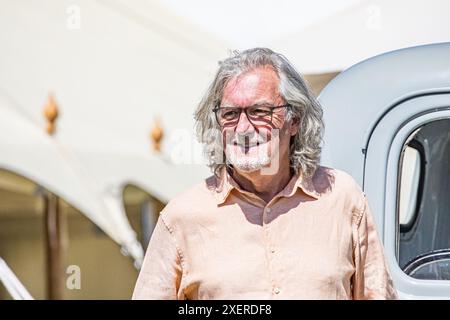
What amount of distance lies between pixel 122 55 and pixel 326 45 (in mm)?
760

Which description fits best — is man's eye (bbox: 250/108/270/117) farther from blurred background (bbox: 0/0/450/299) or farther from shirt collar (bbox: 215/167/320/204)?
blurred background (bbox: 0/0/450/299)

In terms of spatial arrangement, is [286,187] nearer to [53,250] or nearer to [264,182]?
[264,182]

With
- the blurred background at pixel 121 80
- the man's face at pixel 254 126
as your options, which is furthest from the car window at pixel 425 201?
the man's face at pixel 254 126

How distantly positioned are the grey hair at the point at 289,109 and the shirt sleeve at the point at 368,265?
0.15 meters

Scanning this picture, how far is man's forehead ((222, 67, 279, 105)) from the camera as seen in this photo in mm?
1916

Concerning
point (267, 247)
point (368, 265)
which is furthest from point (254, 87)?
point (368, 265)

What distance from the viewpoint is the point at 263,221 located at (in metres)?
1.90

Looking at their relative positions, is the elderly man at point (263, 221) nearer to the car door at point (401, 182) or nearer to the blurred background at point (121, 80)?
the car door at point (401, 182)

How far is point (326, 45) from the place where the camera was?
9.85 ft

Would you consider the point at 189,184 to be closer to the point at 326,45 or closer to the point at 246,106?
the point at 326,45

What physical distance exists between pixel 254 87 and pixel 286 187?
22cm

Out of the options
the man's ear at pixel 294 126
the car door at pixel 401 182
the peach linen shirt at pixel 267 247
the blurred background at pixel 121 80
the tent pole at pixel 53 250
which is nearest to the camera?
the peach linen shirt at pixel 267 247

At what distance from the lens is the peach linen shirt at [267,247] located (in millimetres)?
1851

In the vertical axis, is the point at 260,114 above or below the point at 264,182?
above
